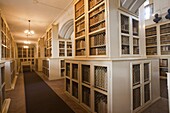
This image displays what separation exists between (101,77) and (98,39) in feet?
2.91

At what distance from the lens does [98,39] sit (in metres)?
Result: 2.56

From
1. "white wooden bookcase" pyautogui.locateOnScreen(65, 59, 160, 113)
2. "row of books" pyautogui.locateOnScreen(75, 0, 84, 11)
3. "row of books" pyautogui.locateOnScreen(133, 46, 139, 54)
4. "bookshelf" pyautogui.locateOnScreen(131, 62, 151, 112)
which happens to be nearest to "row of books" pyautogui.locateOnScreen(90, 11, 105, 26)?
"row of books" pyautogui.locateOnScreen(75, 0, 84, 11)

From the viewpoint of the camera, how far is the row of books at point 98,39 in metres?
2.42

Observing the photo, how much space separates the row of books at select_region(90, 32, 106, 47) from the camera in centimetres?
242

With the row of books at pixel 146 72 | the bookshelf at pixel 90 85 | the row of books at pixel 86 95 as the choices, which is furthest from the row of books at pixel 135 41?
the row of books at pixel 86 95

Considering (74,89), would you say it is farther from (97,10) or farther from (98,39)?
(97,10)

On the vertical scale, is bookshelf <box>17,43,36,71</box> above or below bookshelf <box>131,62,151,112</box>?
above

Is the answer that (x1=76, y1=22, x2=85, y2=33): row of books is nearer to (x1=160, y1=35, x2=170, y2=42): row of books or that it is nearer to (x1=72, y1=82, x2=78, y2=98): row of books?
(x1=72, y1=82, x2=78, y2=98): row of books

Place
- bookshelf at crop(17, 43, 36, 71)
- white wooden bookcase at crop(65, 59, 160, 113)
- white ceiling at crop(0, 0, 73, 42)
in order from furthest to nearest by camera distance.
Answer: bookshelf at crop(17, 43, 36, 71) → white ceiling at crop(0, 0, 73, 42) → white wooden bookcase at crop(65, 59, 160, 113)

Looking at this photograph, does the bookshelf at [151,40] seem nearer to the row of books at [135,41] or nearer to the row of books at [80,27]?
the row of books at [135,41]

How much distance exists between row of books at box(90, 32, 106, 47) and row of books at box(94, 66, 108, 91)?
585 mm

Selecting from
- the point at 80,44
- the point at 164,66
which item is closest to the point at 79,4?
the point at 80,44

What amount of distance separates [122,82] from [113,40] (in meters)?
0.79

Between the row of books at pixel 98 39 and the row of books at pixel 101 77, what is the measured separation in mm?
585
